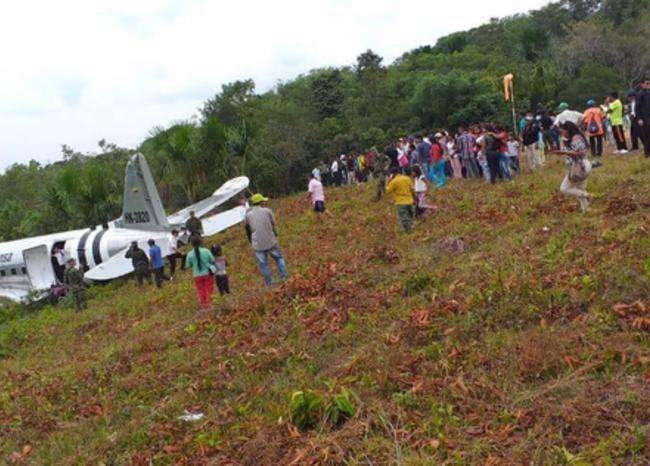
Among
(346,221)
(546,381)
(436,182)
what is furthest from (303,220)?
(546,381)

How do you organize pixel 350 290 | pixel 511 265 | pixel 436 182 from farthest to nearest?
pixel 436 182, pixel 350 290, pixel 511 265

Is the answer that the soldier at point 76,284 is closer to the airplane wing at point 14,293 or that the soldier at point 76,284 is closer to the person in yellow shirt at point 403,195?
the airplane wing at point 14,293

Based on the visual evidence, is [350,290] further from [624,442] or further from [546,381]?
[624,442]

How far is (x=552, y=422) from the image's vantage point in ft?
16.9

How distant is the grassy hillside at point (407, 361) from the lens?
5.34 m

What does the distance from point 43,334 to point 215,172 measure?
1490 centimetres

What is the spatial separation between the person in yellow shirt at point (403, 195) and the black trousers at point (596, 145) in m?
5.84

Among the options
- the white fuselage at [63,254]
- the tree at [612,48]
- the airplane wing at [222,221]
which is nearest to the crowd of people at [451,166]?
the airplane wing at [222,221]

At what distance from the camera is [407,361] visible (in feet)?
22.4

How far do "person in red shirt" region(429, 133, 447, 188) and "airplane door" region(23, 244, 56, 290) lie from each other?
1250 centimetres

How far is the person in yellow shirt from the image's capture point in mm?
13320

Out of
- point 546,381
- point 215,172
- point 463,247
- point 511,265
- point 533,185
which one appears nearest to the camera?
point 546,381

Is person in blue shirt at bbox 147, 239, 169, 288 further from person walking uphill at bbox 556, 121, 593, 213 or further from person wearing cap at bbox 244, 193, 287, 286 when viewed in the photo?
person walking uphill at bbox 556, 121, 593, 213

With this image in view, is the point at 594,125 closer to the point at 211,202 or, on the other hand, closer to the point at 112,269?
the point at 211,202
